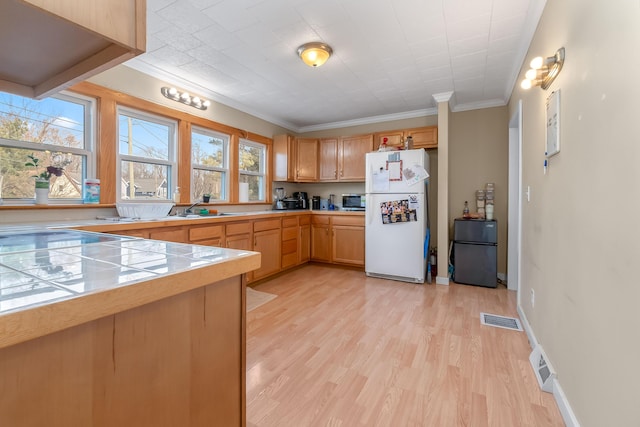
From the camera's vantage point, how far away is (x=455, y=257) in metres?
3.71

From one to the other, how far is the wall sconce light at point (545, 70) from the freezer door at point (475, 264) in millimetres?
2136

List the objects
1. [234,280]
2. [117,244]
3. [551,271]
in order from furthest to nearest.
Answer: [551,271] → [117,244] → [234,280]

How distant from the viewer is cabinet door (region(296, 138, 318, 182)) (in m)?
4.84

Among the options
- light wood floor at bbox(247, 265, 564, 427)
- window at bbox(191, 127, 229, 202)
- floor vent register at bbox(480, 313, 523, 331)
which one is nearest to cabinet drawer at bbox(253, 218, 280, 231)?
window at bbox(191, 127, 229, 202)

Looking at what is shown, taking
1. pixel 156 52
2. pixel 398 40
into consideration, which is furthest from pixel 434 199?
pixel 156 52

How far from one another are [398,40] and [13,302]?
2.83m

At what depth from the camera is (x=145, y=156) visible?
9.94ft

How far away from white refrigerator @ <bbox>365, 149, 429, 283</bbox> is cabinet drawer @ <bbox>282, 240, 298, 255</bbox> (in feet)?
3.45

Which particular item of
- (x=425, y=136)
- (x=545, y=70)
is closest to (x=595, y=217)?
(x=545, y=70)

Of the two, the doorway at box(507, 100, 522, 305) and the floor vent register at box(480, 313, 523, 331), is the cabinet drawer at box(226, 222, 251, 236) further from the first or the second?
the doorway at box(507, 100, 522, 305)

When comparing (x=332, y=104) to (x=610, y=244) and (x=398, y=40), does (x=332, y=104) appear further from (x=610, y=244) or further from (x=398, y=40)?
(x=610, y=244)

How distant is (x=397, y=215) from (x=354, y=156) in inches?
52.3

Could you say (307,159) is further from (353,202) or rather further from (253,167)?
(353,202)

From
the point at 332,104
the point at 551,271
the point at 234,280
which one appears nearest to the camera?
the point at 234,280
